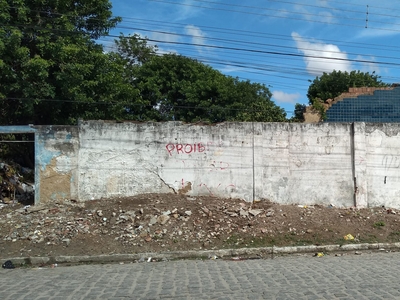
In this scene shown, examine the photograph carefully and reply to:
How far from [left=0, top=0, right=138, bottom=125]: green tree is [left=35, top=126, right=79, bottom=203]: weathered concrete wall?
3.80 meters

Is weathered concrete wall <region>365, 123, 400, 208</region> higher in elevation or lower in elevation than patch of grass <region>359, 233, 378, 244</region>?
higher

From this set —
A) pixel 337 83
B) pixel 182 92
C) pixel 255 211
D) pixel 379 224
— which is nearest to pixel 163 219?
pixel 255 211

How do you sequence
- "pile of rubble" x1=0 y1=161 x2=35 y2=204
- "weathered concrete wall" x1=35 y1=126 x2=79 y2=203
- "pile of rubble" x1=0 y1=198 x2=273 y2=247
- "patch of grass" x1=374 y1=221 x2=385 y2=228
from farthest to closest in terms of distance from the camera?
"pile of rubble" x1=0 y1=161 x2=35 y2=204, "weathered concrete wall" x1=35 y1=126 x2=79 y2=203, "patch of grass" x1=374 y1=221 x2=385 y2=228, "pile of rubble" x1=0 y1=198 x2=273 y2=247

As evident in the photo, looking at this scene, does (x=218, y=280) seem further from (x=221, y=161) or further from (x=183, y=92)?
(x=183, y=92)

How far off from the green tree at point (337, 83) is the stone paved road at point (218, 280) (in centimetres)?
2059

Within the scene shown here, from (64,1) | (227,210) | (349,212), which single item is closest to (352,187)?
(349,212)

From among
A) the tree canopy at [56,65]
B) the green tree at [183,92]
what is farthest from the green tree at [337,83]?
the tree canopy at [56,65]

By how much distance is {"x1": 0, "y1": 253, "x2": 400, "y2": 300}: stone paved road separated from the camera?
5.06 metres

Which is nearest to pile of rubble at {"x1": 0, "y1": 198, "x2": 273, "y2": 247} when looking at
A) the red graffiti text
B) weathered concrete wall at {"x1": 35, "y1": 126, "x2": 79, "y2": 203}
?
weathered concrete wall at {"x1": 35, "y1": 126, "x2": 79, "y2": 203}

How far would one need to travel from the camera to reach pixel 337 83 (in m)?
26.6

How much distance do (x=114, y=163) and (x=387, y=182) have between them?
24.6 feet

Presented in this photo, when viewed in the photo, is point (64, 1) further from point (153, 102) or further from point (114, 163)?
point (153, 102)

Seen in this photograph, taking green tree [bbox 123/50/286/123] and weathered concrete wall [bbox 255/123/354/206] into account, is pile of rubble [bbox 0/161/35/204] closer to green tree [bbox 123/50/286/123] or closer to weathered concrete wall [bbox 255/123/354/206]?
weathered concrete wall [bbox 255/123/354/206]

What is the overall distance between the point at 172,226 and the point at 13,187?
4998 mm
